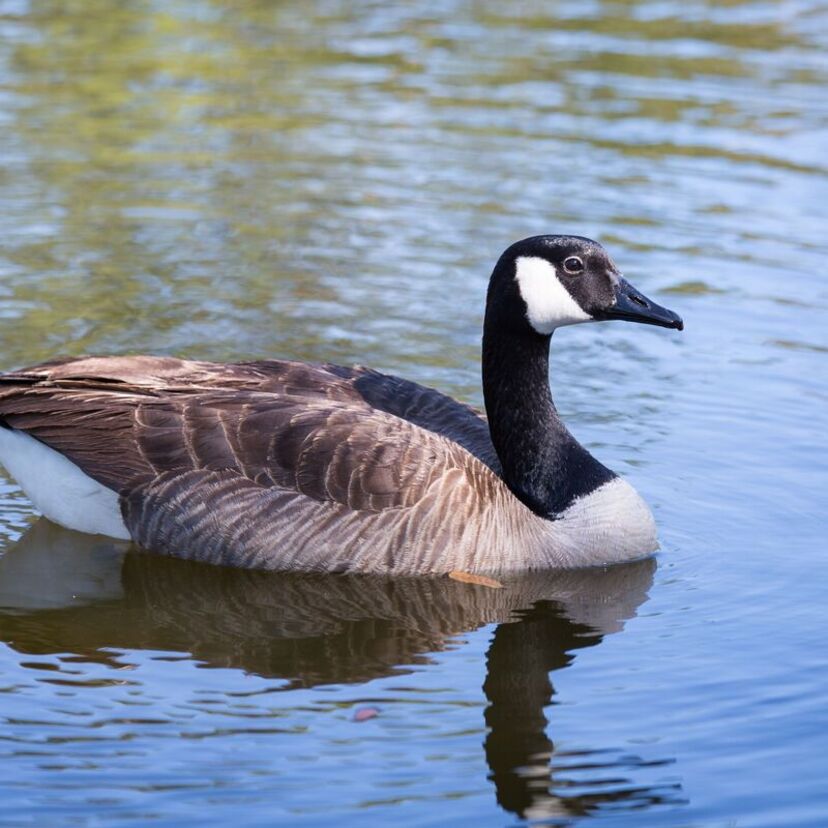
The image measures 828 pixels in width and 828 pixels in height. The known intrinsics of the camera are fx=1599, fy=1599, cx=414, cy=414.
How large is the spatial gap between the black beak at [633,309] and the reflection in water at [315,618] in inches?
63.0

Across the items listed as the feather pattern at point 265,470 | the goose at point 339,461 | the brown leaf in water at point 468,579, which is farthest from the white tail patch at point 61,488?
the brown leaf in water at point 468,579

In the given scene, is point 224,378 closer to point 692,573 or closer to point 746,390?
point 692,573

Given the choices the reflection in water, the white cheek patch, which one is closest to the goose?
the white cheek patch

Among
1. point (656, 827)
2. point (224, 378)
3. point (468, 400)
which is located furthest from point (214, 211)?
Answer: point (656, 827)

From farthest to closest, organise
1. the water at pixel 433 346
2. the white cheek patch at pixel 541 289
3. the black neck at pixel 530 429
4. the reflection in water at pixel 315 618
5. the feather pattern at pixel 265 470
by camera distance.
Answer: the black neck at pixel 530 429 → the white cheek patch at pixel 541 289 → the feather pattern at pixel 265 470 → the reflection in water at pixel 315 618 → the water at pixel 433 346

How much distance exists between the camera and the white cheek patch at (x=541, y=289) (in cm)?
1006

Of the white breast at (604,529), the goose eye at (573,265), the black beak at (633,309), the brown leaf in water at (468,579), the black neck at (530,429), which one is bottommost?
the brown leaf in water at (468,579)

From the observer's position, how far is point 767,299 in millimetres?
14625

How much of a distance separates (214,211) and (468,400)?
481cm

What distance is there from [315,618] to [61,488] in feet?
6.95

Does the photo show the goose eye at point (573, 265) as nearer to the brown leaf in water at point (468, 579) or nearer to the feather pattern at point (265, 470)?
the feather pattern at point (265, 470)

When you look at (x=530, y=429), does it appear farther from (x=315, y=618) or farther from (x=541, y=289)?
(x=315, y=618)

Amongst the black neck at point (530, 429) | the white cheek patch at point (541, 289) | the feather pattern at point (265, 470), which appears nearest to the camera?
the feather pattern at point (265, 470)

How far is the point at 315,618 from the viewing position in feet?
31.2
